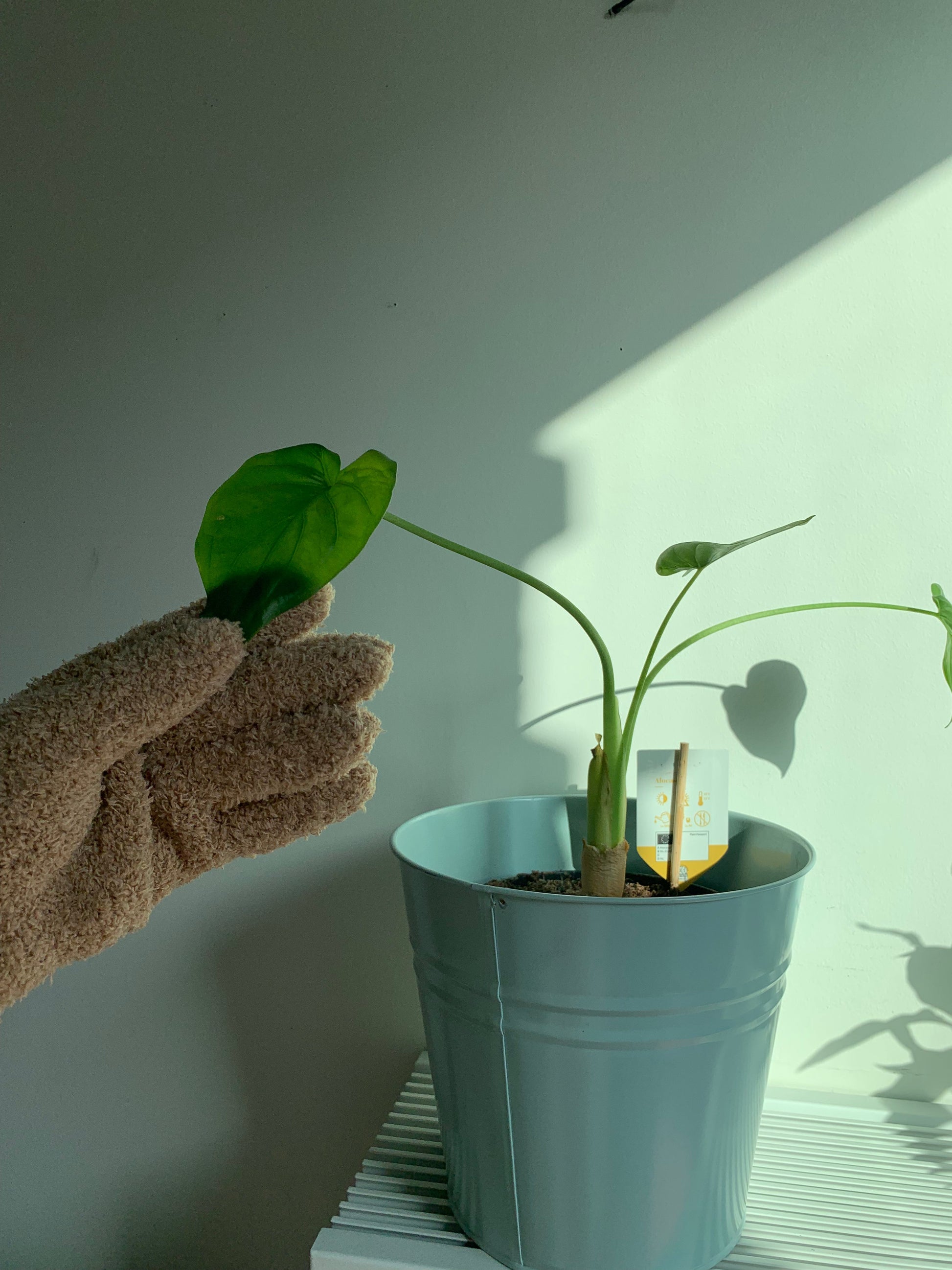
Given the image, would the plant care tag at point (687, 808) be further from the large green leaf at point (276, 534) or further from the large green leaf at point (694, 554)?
the large green leaf at point (276, 534)

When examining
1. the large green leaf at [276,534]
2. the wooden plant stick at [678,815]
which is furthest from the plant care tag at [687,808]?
the large green leaf at [276,534]

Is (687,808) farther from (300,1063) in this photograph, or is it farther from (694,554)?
(300,1063)

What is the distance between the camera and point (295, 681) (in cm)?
56

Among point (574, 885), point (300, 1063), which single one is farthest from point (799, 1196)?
point (300, 1063)

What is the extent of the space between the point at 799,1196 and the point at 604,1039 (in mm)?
332

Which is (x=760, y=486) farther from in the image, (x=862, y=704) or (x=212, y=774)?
(x=212, y=774)

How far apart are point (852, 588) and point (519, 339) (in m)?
0.45

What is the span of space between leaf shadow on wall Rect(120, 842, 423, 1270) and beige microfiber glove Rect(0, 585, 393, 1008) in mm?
441

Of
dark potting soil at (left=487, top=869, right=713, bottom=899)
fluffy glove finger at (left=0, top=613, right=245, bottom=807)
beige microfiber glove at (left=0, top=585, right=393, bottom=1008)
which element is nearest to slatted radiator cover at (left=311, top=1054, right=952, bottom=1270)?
dark potting soil at (left=487, top=869, right=713, bottom=899)

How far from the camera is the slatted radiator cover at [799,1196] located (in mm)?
714

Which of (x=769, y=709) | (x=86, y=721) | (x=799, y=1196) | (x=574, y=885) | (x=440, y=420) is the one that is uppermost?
(x=440, y=420)

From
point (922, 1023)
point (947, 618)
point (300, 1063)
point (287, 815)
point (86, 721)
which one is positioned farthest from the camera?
point (300, 1063)

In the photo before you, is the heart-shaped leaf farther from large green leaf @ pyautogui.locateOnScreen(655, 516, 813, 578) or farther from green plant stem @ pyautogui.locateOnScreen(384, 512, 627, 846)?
green plant stem @ pyautogui.locateOnScreen(384, 512, 627, 846)

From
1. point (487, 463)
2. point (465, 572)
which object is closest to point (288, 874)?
point (465, 572)
